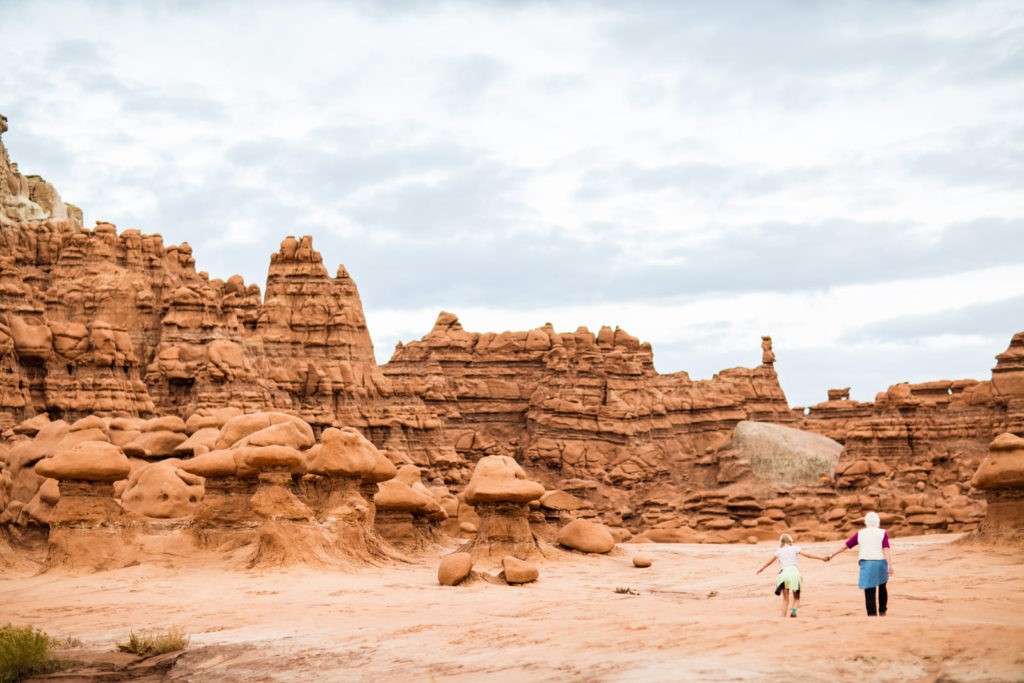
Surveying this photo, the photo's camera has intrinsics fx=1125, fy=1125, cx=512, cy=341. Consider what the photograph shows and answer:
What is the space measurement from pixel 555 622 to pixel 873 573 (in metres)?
4.45

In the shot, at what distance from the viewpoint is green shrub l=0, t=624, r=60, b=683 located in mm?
13953

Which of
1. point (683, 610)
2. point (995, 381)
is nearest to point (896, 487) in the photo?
point (995, 381)

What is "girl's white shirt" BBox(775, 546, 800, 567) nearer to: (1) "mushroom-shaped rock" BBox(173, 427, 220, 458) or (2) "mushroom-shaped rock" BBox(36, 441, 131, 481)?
(2) "mushroom-shaped rock" BBox(36, 441, 131, 481)

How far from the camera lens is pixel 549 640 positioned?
1407cm

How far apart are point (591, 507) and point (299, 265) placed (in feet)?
77.8

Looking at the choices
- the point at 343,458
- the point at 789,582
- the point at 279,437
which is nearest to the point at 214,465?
the point at 279,437

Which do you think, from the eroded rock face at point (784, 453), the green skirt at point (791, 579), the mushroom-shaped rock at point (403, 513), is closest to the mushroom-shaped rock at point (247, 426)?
the mushroom-shaped rock at point (403, 513)

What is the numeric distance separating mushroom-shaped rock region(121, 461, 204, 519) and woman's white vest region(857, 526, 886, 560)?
17853mm

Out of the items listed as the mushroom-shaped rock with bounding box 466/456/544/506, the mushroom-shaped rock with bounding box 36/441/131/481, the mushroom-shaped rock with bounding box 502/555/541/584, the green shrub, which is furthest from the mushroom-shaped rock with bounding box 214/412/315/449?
the green shrub

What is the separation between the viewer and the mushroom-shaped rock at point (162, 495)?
27.3 meters

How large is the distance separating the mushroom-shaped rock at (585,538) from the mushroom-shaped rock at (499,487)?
15.2 feet

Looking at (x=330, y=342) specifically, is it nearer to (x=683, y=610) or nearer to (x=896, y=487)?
(x=896, y=487)

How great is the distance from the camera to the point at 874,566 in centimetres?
1482

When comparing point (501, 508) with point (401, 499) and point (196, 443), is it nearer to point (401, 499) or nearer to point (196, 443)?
point (401, 499)
